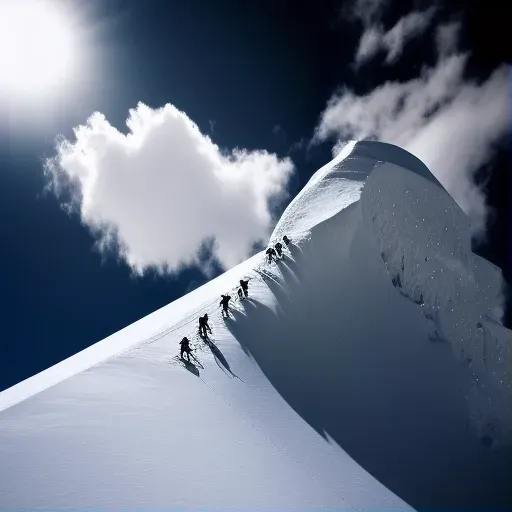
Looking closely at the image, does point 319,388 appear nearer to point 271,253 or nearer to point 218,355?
point 218,355

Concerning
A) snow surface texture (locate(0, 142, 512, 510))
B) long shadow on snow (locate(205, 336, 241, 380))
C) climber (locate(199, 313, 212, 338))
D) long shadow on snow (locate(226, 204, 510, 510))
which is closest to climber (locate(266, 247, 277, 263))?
snow surface texture (locate(0, 142, 512, 510))

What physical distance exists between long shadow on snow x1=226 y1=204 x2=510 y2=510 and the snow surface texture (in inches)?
4.2

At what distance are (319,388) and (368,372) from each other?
197 inches

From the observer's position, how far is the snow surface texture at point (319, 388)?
1016 centimetres

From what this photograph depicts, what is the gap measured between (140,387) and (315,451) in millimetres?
7147

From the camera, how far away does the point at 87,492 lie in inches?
341

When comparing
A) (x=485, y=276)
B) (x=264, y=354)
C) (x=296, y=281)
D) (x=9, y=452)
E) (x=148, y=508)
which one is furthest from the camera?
(x=485, y=276)

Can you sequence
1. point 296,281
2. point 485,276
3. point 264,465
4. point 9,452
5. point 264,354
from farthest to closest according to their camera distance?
point 485,276, point 296,281, point 264,354, point 264,465, point 9,452

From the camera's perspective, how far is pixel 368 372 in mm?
23516

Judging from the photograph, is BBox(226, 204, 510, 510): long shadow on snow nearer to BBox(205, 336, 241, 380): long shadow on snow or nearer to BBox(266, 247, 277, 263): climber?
BBox(205, 336, 241, 380): long shadow on snow

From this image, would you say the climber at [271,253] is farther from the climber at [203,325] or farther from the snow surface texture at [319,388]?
the climber at [203,325]

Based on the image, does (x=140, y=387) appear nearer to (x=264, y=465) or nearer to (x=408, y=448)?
(x=264, y=465)

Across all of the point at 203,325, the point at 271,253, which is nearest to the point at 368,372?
the point at 203,325

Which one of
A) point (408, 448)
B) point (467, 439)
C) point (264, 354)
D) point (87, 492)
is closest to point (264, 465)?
point (87, 492)
